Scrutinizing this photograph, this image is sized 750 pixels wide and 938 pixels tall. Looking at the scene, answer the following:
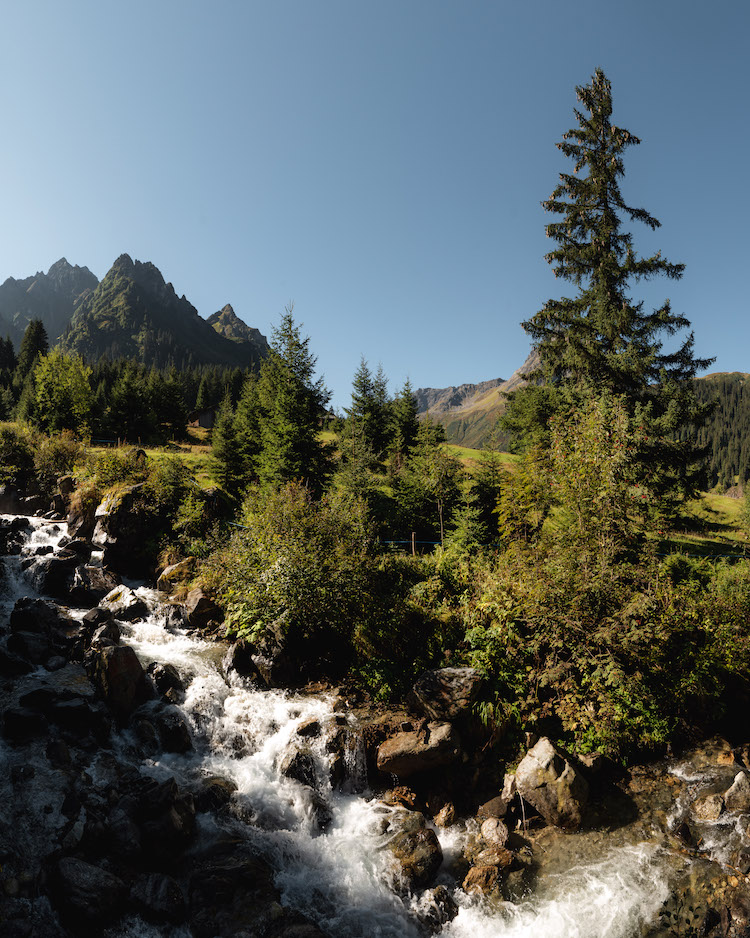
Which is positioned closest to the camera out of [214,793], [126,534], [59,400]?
[214,793]

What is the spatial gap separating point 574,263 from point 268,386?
19.4m

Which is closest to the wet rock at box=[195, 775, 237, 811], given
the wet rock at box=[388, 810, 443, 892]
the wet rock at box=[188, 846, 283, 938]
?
the wet rock at box=[188, 846, 283, 938]

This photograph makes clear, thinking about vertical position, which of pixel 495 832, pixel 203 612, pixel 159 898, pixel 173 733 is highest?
pixel 203 612

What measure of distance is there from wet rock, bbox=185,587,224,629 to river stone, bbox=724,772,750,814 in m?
16.0

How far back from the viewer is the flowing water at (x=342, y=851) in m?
7.92

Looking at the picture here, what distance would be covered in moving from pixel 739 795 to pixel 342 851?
885cm

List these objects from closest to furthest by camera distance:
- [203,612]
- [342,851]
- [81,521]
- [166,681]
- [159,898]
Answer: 1. [159,898]
2. [342,851]
3. [166,681]
4. [203,612]
5. [81,521]

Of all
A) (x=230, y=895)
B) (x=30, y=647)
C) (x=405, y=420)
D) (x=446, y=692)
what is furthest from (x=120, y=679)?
(x=405, y=420)

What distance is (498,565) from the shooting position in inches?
566

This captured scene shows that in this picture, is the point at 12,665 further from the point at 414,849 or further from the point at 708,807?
the point at 708,807

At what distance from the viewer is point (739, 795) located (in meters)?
9.70

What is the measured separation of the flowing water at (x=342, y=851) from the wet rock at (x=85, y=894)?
0.35 metres

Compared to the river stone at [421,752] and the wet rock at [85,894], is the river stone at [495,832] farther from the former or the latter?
the wet rock at [85,894]

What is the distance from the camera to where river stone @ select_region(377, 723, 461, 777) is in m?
10.7
